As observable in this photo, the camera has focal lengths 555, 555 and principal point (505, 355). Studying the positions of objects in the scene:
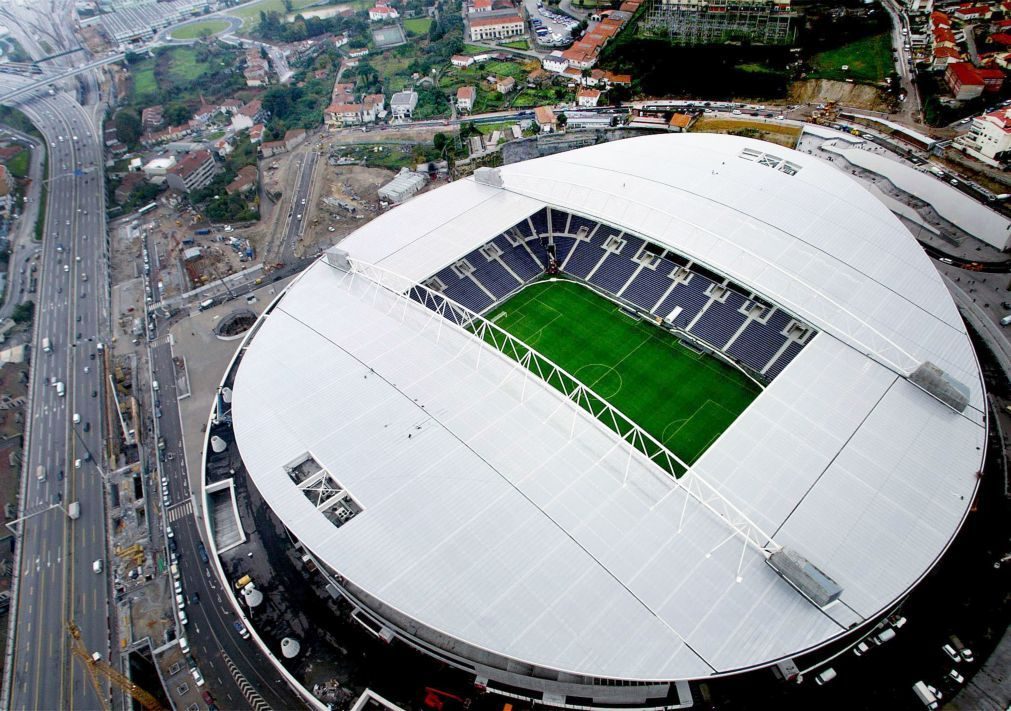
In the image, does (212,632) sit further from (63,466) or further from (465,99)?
(465,99)

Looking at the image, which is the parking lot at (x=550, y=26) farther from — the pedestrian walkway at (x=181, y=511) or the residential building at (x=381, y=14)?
the pedestrian walkway at (x=181, y=511)

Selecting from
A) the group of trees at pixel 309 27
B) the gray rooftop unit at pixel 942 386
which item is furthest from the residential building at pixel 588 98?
the group of trees at pixel 309 27

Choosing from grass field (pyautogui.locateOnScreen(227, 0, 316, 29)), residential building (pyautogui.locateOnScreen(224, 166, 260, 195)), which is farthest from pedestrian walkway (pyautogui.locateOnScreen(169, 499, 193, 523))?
grass field (pyautogui.locateOnScreen(227, 0, 316, 29))

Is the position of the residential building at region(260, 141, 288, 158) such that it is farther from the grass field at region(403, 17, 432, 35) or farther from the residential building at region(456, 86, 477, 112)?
the grass field at region(403, 17, 432, 35)

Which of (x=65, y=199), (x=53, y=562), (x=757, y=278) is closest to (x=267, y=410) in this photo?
(x=53, y=562)

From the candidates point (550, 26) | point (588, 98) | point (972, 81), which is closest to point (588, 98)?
point (588, 98)
